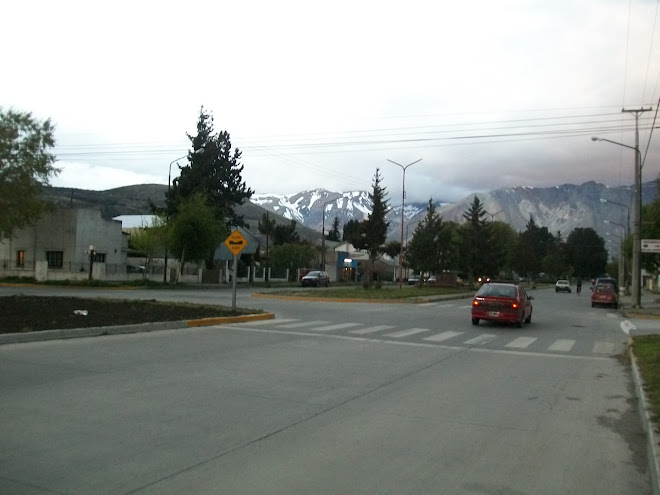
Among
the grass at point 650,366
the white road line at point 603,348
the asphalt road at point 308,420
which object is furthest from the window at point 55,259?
the grass at point 650,366

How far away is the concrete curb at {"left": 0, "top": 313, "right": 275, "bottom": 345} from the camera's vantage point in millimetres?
13305

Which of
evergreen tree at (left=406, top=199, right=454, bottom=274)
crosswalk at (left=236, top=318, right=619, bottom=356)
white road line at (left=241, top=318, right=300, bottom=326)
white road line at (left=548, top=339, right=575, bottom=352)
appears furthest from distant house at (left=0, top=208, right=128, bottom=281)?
white road line at (left=548, top=339, right=575, bottom=352)

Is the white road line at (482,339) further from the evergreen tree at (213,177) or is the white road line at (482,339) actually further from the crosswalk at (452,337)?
the evergreen tree at (213,177)

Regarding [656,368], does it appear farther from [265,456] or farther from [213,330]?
[213,330]

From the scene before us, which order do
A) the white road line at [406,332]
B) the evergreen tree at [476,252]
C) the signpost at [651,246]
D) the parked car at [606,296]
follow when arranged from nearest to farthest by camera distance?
the white road line at [406,332], the signpost at [651,246], the parked car at [606,296], the evergreen tree at [476,252]

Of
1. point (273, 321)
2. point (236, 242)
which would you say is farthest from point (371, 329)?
point (236, 242)

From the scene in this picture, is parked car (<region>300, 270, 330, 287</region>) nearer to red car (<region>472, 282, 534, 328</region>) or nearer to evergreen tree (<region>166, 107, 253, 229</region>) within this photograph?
evergreen tree (<region>166, 107, 253, 229</region>)

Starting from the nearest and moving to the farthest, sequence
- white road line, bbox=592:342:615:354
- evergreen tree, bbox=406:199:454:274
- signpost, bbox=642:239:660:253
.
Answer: white road line, bbox=592:342:615:354 < signpost, bbox=642:239:660:253 < evergreen tree, bbox=406:199:454:274

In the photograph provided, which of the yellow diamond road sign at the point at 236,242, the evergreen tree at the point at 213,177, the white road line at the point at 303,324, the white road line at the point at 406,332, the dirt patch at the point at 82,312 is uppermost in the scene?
the evergreen tree at the point at 213,177

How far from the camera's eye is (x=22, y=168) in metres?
42.5

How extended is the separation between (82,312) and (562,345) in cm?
1323

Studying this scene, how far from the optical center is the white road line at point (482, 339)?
56.2 ft

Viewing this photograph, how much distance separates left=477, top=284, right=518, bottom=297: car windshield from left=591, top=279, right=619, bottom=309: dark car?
21.3 m

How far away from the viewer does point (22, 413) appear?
7.55m
